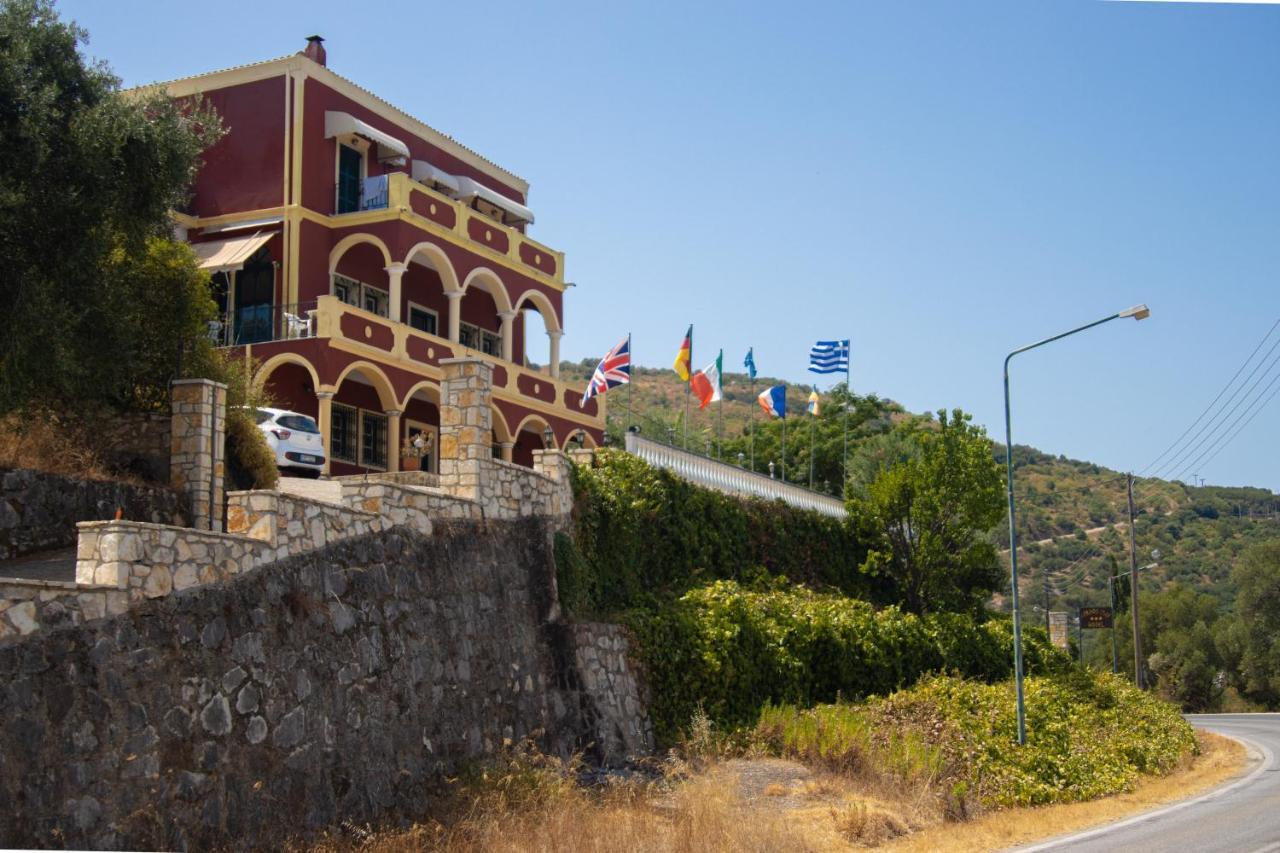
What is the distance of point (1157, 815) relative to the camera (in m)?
22.1

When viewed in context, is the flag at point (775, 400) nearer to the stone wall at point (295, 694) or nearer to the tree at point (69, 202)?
the stone wall at point (295, 694)

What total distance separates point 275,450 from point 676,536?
8213 mm

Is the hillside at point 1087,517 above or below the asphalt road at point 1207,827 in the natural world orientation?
above

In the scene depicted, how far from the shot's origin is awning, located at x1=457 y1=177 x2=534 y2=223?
37969mm

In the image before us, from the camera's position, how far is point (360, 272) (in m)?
34.6

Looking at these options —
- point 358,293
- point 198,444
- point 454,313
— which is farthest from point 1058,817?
point 358,293

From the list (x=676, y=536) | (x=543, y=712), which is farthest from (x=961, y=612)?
(x=543, y=712)

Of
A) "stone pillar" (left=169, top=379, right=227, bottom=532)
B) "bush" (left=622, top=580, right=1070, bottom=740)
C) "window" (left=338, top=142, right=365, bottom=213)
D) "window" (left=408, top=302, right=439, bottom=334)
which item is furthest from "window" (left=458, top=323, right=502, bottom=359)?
"stone pillar" (left=169, top=379, right=227, bottom=532)

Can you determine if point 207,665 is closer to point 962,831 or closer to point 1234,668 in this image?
point 962,831

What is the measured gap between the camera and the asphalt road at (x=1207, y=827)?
17.8m

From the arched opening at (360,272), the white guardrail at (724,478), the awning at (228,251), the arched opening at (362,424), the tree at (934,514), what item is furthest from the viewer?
the tree at (934,514)

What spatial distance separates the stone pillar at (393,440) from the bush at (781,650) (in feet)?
30.4

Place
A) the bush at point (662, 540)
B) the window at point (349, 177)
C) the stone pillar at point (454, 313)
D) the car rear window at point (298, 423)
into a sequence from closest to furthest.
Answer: the bush at point (662, 540), the car rear window at point (298, 423), the window at point (349, 177), the stone pillar at point (454, 313)

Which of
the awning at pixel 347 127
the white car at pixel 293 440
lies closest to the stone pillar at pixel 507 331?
the awning at pixel 347 127
